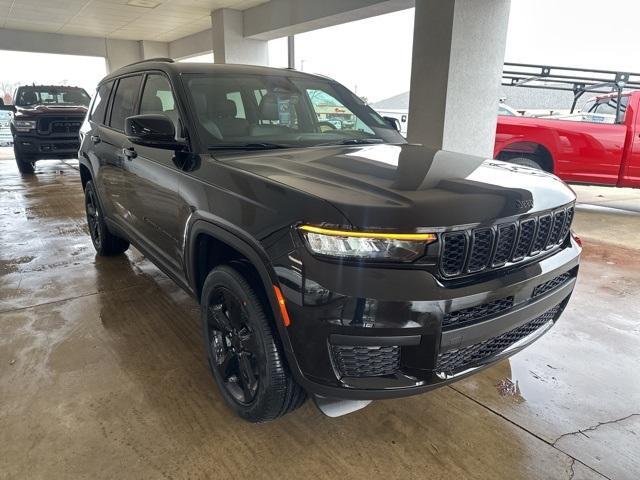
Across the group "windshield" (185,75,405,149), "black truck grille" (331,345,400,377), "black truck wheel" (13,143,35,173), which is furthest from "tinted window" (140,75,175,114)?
"black truck wheel" (13,143,35,173)

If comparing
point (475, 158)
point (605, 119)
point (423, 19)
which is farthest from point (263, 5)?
point (475, 158)

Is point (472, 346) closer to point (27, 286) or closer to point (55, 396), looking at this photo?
point (55, 396)

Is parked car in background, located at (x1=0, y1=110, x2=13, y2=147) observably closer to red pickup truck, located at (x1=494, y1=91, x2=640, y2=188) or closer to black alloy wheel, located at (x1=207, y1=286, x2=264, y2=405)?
red pickup truck, located at (x1=494, y1=91, x2=640, y2=188)

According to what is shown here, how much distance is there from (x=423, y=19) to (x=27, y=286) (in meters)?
5.78

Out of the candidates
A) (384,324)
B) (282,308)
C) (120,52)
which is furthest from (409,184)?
(120,52)

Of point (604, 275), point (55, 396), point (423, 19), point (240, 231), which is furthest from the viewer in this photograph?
point (423, 19)

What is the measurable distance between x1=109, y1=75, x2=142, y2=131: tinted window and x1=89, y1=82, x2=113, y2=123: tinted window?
26cm

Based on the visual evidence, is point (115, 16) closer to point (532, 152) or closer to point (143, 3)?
point (143, 3)

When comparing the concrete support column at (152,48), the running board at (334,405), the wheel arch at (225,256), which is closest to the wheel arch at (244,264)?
the wheel arch at (225,256)

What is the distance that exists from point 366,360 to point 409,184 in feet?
2.25

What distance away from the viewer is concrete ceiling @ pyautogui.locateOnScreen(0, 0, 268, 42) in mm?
11023

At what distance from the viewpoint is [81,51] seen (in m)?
16.2

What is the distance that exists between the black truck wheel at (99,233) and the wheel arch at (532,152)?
5.67 metres

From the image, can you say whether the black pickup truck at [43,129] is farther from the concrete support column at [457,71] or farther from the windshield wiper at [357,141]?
the windshield wiper at [357,141]
